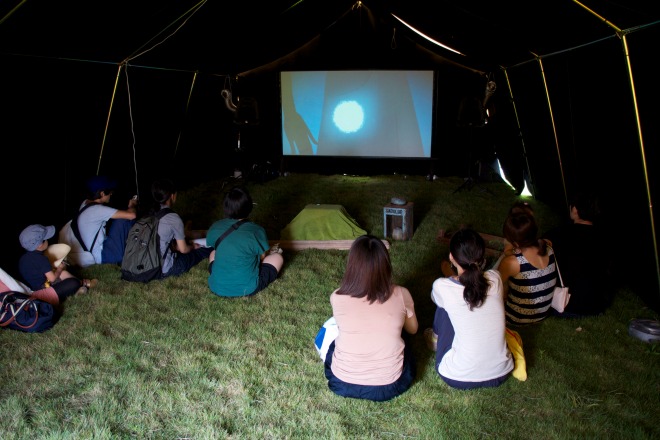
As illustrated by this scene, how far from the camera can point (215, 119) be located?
798 cm

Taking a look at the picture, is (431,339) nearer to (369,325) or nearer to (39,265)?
(369,325)

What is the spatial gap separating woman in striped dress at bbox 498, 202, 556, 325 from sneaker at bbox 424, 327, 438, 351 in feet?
1.63

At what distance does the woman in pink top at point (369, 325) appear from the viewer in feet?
7.21

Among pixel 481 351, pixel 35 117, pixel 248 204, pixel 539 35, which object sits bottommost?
pixel 481 351

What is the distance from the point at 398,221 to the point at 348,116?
4.16 meters

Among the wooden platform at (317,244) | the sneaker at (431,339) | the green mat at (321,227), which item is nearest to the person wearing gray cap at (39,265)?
the wooden platform at (317,244)

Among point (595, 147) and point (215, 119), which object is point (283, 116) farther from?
point (595, 147)

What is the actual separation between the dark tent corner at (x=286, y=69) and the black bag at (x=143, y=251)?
973 millimetres

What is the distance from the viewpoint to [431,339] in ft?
9.32

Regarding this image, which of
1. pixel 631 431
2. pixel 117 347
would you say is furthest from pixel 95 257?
pixel 631 431

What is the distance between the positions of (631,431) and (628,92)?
2.32 m

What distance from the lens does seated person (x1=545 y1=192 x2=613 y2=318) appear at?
3.08 m

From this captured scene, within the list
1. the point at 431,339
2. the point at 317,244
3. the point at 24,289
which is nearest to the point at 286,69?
the point at 317,244

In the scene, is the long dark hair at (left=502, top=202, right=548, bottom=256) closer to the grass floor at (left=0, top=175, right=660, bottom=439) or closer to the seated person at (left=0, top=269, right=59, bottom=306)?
the grass floor at (left=0, top=175, right=660, bottom=439)
